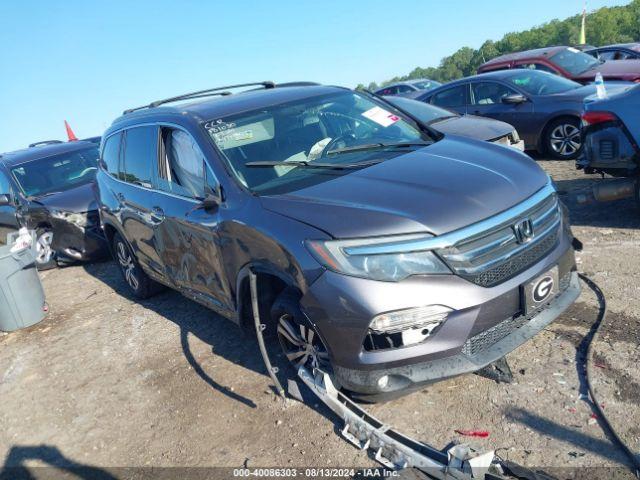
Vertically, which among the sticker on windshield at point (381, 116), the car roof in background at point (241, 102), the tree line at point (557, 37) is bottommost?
the tree line at point (557, 37)

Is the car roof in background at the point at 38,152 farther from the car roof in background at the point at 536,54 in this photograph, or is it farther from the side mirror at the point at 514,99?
the car roof in background at the point at 536,54

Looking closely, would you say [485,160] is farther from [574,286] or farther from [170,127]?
[170,127]

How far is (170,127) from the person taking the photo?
4.45 metres

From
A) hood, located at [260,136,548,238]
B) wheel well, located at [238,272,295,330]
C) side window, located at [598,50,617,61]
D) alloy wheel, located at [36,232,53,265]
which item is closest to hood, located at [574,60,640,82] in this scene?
side window, located at [598,50,617,61]

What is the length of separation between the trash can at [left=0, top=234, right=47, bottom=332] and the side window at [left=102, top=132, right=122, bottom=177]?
48.0 inches

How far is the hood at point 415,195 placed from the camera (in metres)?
2.96

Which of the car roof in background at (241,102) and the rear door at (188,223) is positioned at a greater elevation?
the car roof in background at (241,102)

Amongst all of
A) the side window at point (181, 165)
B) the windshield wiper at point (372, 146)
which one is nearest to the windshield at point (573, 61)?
the windshield wiper at point (372, 146)

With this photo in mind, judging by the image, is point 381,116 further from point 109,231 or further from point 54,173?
point 54,173

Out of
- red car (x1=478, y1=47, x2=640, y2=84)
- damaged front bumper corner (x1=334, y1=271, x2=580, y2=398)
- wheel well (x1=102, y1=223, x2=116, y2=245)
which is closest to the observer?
damaged front bumper corner (x1=334, y1=271, x2=580, y2=398)

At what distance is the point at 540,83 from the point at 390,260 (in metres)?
7.86

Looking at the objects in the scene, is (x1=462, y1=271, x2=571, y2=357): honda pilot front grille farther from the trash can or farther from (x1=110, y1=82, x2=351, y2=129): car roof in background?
the trash can

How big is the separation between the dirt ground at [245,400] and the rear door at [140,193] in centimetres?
77

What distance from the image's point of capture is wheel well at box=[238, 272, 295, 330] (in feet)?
11.8
